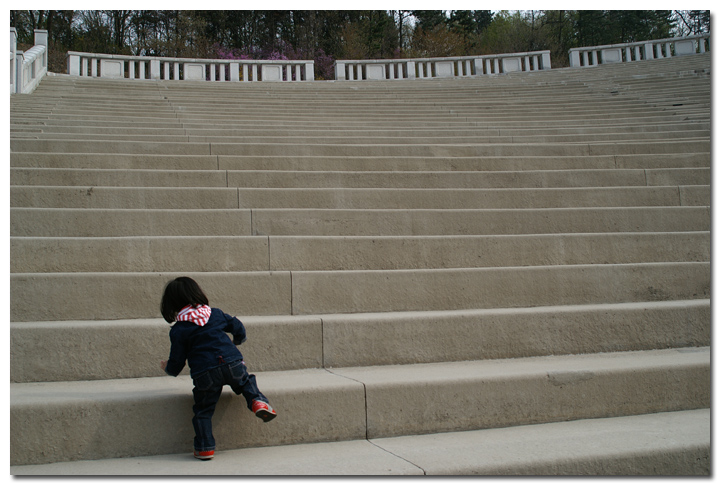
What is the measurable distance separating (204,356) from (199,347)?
0.17 ft

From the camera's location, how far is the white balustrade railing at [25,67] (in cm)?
861

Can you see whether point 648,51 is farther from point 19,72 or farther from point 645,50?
point 19,72

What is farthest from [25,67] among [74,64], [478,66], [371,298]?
[478,66]

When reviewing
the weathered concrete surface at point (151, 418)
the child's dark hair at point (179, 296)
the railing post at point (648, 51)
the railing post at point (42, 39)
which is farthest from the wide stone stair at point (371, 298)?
the railing post at point (648, 51)

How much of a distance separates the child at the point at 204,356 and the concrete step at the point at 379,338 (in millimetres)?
497

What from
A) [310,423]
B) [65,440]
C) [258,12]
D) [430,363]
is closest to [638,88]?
[430,363]

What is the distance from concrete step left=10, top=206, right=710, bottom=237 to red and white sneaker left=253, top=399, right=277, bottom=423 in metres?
1.98

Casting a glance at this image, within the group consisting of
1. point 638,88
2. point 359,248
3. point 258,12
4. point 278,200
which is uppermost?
point 258,12

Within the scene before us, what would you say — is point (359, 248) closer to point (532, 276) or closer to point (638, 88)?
point (532, 276)

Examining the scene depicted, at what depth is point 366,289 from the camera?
3648 millimetres

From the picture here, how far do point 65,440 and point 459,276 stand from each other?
95.7 inches

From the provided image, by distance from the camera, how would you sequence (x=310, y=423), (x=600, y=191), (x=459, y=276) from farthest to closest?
(x=600, y=191) < (x=459, y=276) < (x=310, y=423)

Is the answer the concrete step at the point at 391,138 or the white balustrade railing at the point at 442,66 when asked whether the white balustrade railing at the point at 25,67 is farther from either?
the white balustrade railing at the point at 442,66

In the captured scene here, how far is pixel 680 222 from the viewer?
4848 millimetres
